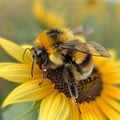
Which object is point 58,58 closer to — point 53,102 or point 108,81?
point 53,102

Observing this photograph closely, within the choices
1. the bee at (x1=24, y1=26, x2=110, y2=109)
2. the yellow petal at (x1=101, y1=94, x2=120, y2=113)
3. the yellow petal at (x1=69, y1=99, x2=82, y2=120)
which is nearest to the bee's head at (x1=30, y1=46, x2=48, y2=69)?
the bee at (x1=24, y1=26, x2=110, y2=109)

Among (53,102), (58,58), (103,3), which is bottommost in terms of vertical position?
(53,102)

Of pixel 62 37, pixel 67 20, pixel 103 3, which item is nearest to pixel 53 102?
pixel 62 37

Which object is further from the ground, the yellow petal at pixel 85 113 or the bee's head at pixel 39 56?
the bee's head at pixel 39 56

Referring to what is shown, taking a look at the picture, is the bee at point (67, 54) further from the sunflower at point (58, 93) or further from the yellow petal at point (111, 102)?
the yellow petal at point (111, 102)

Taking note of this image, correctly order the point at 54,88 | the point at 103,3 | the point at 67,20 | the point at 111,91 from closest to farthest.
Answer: the point at 54,88
the point at 111,91
the point at 67,20
the point at 103,3

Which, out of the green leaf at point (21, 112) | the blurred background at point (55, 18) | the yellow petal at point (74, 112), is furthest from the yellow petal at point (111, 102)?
the blurred background at point (55, 18)
